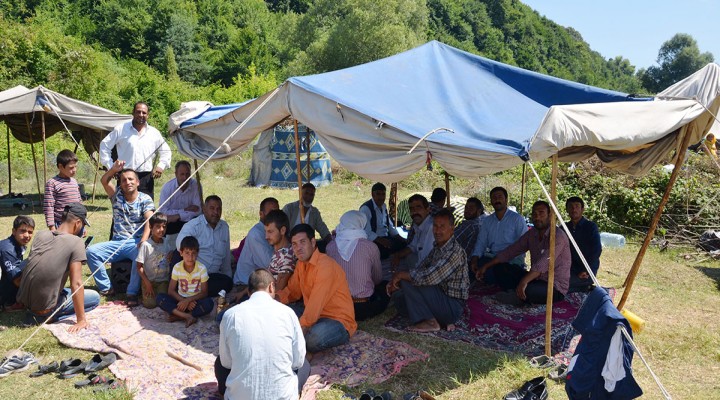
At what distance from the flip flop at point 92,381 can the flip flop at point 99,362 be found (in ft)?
0.37

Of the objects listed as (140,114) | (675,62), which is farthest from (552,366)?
(675,62)

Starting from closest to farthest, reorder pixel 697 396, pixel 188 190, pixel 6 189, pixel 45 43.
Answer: pixel 697 396 < pixel 188 190 < pixel 6 189 < pixel 45 43

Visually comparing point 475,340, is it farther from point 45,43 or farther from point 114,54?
point 114,54

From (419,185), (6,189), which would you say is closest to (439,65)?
(419,185)

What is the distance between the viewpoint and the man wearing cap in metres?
4.96

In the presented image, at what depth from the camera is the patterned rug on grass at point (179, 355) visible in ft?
13.9

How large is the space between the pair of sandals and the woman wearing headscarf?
1514mm

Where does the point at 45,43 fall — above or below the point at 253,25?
below

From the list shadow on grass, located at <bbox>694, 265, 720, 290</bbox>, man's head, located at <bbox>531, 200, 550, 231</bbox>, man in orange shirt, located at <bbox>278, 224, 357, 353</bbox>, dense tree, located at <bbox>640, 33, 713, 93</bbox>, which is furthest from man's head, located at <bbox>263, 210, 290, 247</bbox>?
dense tree, located at <bbox>640, 33, 713, 93</bbox>

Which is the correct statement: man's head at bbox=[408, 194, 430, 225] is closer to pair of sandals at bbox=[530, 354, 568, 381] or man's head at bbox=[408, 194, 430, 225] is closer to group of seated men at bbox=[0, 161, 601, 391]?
group of seated men at bbox=[0, 161, 601, 391]

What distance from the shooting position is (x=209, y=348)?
4.93 meters

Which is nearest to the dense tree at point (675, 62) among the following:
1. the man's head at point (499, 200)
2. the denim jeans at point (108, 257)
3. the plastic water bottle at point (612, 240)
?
the plastic water bottle at point (612, 240)

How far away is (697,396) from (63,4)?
142 ft

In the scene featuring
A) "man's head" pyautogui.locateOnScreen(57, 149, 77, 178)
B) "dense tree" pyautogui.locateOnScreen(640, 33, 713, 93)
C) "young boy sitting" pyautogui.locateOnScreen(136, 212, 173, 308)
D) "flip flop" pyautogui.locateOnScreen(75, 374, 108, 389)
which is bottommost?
"flip flop" pyautogui.locateOnScreen(75, 374, 108, 389)
